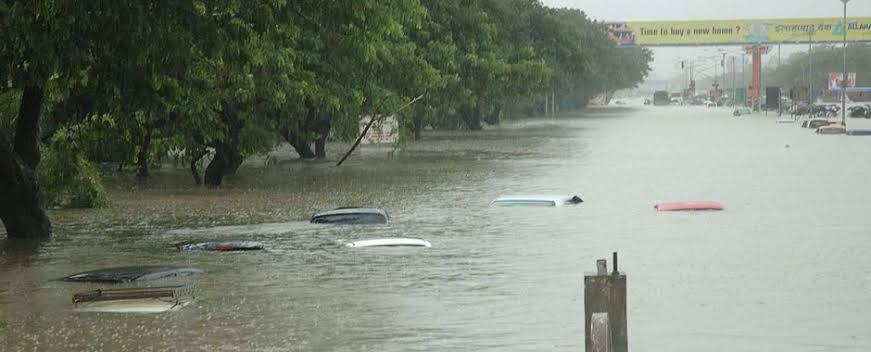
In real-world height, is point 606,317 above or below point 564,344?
above

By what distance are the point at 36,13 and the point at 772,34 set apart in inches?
6338

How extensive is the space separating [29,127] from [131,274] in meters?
5.83

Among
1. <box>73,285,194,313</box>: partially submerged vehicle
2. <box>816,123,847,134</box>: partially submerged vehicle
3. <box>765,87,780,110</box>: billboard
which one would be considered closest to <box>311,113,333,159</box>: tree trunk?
<box>73,285,194,313</box>: partially submerged vehicle

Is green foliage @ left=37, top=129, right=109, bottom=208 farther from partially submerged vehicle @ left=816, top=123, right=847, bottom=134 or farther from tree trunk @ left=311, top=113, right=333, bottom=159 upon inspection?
partially submerged vehicle @ left=816, top=123, right=847, bottom=134

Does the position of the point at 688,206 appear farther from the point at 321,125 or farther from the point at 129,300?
the point at 321,125

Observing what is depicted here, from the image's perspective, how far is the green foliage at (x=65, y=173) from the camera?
31.5m

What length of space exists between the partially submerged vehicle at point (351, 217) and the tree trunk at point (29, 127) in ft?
18.7

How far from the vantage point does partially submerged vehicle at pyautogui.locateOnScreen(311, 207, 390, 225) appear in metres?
29.0

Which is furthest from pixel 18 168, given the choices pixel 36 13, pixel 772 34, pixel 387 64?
pixel 772 34

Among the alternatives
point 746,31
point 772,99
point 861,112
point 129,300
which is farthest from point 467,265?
point 746,31

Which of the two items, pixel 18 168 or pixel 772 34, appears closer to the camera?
pixel 18 168

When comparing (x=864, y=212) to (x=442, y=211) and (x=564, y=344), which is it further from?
(x=564, y=344)

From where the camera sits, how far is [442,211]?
106ft

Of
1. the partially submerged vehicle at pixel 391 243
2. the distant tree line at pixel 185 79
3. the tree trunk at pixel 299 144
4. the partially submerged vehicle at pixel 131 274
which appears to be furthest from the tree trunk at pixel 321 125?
the partially submerged vehicle at pixel 131 274
